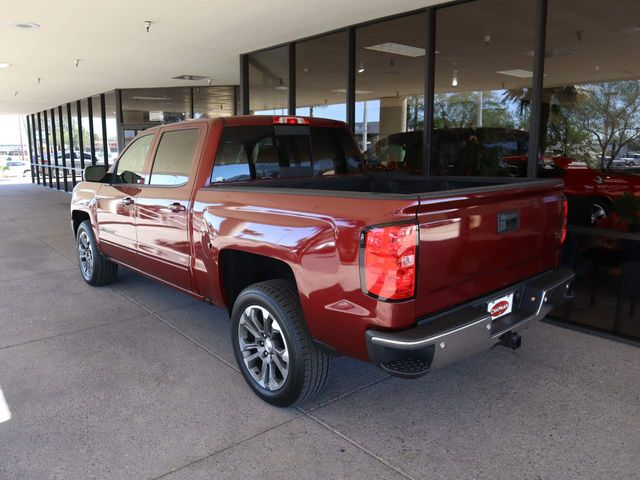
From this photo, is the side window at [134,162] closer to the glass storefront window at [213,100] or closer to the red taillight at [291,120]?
the red taillight at [291,120]

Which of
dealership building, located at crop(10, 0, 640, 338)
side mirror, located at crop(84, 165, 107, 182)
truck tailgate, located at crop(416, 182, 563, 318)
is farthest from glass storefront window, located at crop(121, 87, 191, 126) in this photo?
truck tailgate, located at crop(416, 182, 563, 318)

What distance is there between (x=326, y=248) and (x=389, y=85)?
4.73 meters

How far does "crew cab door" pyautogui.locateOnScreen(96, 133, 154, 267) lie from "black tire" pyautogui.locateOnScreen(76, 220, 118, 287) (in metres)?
0.29

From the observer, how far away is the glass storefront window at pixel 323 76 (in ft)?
23.8

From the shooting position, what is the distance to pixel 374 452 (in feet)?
8.67

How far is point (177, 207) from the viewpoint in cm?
376

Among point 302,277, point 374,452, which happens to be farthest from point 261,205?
point 374,452

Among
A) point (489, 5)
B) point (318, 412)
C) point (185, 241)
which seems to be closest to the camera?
point (318, 412)

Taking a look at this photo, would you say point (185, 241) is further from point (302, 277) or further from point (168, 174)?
point (302, 277)

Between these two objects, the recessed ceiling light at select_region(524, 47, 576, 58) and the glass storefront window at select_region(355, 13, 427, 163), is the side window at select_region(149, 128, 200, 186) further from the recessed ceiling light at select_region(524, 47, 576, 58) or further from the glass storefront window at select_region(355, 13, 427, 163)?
the recessed ceiling light at select_region(524, 47, 576, 58)

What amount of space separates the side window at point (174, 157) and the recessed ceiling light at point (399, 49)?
3431 millimetres

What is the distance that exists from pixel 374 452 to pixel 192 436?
1012 millimetres

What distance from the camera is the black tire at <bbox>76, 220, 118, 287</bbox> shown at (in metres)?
5.54

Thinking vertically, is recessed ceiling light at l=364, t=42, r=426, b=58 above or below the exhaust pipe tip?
above
